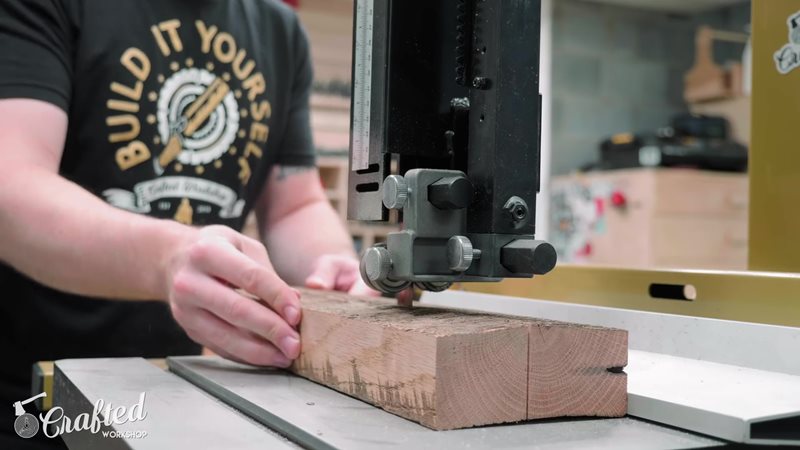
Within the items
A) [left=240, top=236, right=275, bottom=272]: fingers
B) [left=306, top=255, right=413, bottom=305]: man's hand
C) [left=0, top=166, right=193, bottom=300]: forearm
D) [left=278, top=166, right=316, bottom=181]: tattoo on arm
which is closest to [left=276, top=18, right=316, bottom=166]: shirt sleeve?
[left=278, top=166, right=316, bottom=181]: tattoo on arm

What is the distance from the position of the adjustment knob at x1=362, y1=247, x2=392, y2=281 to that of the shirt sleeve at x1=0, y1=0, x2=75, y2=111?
0.64m

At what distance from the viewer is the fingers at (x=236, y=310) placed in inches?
33.9

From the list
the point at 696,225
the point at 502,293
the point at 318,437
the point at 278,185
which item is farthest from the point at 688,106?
the point at 318,437

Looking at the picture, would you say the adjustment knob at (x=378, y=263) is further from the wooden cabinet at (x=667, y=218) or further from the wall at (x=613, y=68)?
the wall at (x=613, y=68)

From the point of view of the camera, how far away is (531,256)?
74 cm

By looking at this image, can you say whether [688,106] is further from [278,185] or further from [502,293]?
[502,293]

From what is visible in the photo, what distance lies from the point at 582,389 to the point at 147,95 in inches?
38.1

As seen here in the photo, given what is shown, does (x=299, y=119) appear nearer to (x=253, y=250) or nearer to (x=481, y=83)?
(x=253, y=250)

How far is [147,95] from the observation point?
136cm

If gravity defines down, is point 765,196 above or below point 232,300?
above

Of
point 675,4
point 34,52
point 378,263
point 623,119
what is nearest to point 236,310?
point 378,263

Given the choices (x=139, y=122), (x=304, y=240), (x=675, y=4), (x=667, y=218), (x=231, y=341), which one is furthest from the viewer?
(x=675, y=4)

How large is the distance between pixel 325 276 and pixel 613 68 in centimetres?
360

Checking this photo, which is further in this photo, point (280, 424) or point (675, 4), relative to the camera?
point (675, 4)
